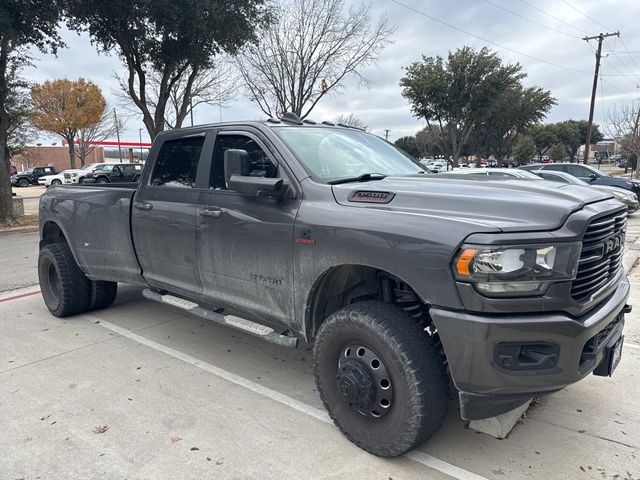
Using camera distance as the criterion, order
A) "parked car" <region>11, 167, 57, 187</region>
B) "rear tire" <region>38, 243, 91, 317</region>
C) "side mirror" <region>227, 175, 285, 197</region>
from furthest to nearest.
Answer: "parked car" <region>11, 167, 57, 187</region> → "rear tire" <region>38, 243, 91, 317</region> → "side mirror" <region>227, 175, 285, 197</region>

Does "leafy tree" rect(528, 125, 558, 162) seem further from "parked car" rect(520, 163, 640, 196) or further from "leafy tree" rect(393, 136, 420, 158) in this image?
"parked car" rect(520, 163, 640, 196)

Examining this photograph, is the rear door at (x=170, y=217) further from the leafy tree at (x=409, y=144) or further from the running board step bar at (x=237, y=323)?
the leafy tree at (x=409, y=144)

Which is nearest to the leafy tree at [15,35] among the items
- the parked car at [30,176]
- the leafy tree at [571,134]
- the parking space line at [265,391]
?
the parking space line at [265,391]

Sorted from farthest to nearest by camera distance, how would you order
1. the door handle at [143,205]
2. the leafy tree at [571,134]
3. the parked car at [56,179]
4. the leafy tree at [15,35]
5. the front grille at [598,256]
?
1. the leafy tree at [571,134]
2. the parked car at [56,179]
3. the leafy tree at [15,35]
4. the door handle at [143,205]
5. the front grille at [598,256]

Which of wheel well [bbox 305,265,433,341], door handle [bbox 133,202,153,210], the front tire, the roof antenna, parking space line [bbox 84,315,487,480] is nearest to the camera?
the front tire

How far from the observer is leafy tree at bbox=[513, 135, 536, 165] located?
189ft

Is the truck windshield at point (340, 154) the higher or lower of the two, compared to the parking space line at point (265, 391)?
higher

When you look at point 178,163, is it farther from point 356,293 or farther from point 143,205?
point 356,293

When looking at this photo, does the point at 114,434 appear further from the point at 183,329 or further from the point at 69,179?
the point at 69,179

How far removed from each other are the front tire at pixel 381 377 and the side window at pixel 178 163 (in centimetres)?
194

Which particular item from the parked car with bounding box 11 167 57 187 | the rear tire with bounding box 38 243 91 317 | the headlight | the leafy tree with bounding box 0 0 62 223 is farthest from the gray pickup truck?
the parked car with bounding box 11 167 57 187

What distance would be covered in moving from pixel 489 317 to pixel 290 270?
1318 mm

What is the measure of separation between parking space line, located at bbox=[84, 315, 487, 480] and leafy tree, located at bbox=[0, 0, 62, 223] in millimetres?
8693

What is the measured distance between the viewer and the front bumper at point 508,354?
2.18 m
